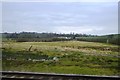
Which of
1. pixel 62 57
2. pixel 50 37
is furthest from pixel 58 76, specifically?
pixel 50 37

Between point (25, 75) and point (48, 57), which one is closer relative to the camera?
point (25, 75)

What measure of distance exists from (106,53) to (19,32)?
183 cm

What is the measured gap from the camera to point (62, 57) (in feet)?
15.1

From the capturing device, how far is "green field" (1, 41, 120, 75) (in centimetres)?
440

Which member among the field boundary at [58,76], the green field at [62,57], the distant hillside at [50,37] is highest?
the distant hillside at [50,37]

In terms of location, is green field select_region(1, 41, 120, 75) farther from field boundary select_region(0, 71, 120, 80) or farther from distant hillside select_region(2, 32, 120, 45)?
field boundary select_region(0, 71, 120, 80)

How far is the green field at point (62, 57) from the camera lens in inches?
173

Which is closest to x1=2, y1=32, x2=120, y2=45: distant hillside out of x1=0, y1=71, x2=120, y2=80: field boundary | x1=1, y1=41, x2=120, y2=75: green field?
x1=1, y1=41, x2=120, y2=75: green field

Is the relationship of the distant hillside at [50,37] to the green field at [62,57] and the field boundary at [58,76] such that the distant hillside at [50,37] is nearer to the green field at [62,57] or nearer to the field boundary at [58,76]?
the green field at [62,57]

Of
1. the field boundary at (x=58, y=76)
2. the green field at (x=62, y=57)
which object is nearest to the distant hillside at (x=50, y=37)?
the green field at (x=62, y=57)

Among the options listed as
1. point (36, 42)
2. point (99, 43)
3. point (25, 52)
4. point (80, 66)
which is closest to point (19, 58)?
point (25, 52)

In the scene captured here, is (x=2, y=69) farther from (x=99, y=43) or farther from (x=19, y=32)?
(x=99, y=43)

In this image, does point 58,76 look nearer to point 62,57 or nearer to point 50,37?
point 62,57

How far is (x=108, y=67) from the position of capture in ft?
14.3
